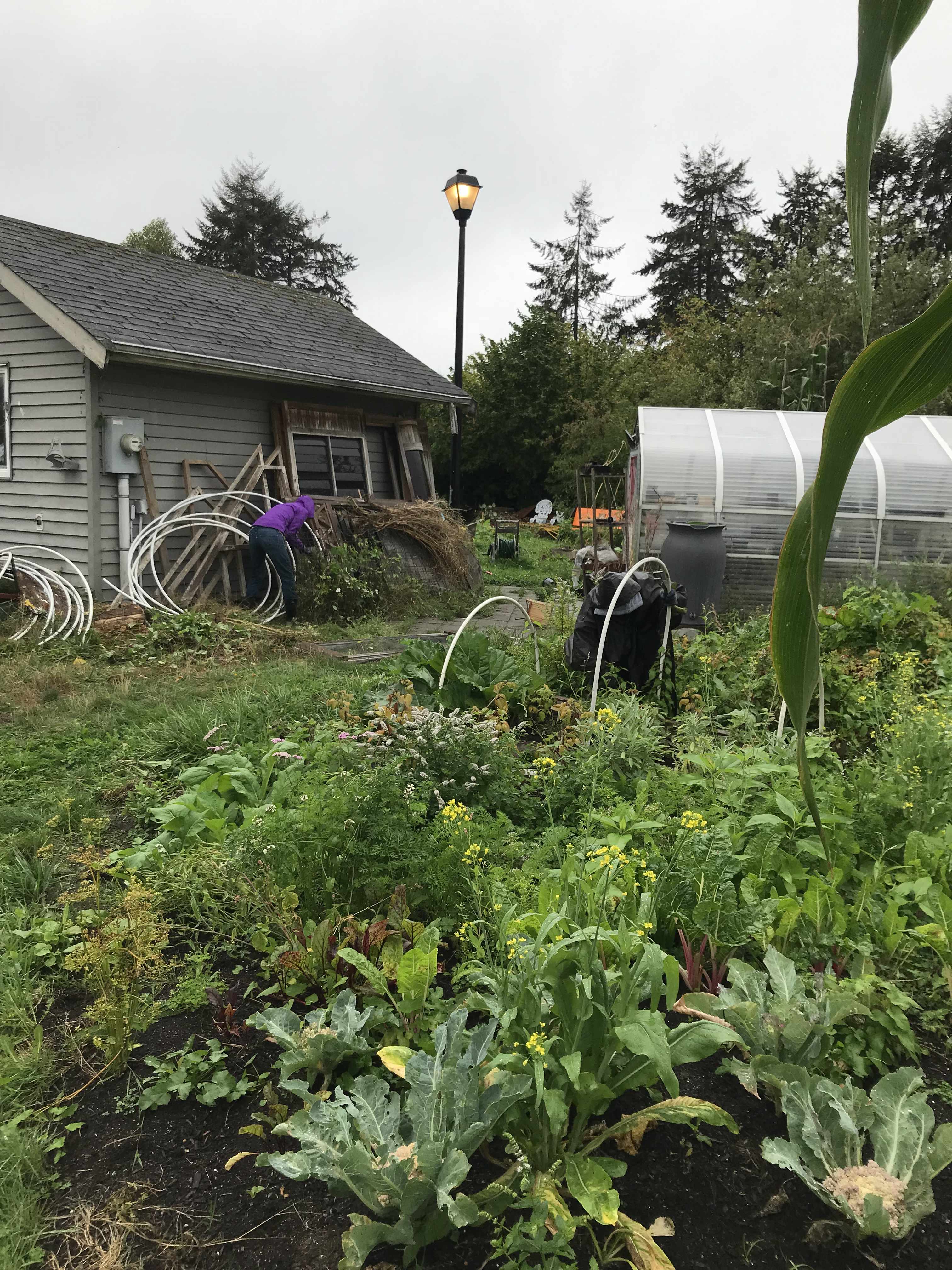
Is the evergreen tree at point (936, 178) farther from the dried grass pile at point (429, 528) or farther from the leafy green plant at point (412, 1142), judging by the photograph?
the leafy green plant at point (412, 1142)

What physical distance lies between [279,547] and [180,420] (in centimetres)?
179

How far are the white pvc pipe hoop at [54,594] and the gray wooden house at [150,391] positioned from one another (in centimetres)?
21

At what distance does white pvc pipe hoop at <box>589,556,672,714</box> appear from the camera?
4.07 meters

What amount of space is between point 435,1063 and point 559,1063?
0.26 meters

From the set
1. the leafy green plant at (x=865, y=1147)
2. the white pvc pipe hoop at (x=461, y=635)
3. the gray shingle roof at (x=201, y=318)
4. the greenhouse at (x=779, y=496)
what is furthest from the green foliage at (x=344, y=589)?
the leafy green plant at (x=865, y=1147)

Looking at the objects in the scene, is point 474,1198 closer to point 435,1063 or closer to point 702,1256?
point 435,1063

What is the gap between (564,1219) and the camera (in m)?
1.45

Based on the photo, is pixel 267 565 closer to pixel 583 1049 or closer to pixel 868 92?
pixel 583 1049

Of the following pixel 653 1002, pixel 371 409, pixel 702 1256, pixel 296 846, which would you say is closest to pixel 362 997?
pixel 296 846

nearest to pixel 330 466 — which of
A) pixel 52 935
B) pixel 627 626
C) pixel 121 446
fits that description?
pixel 121 446

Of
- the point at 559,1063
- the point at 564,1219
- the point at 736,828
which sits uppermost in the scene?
the point at 736,828

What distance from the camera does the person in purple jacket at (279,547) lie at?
884 cm

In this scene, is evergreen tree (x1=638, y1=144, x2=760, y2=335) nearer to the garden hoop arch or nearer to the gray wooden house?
the gray wooden house

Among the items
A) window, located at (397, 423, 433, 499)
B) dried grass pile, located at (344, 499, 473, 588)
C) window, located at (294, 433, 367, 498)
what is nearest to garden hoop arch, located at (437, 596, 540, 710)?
dried grass pile, located at (344, 499, 473, 588)
